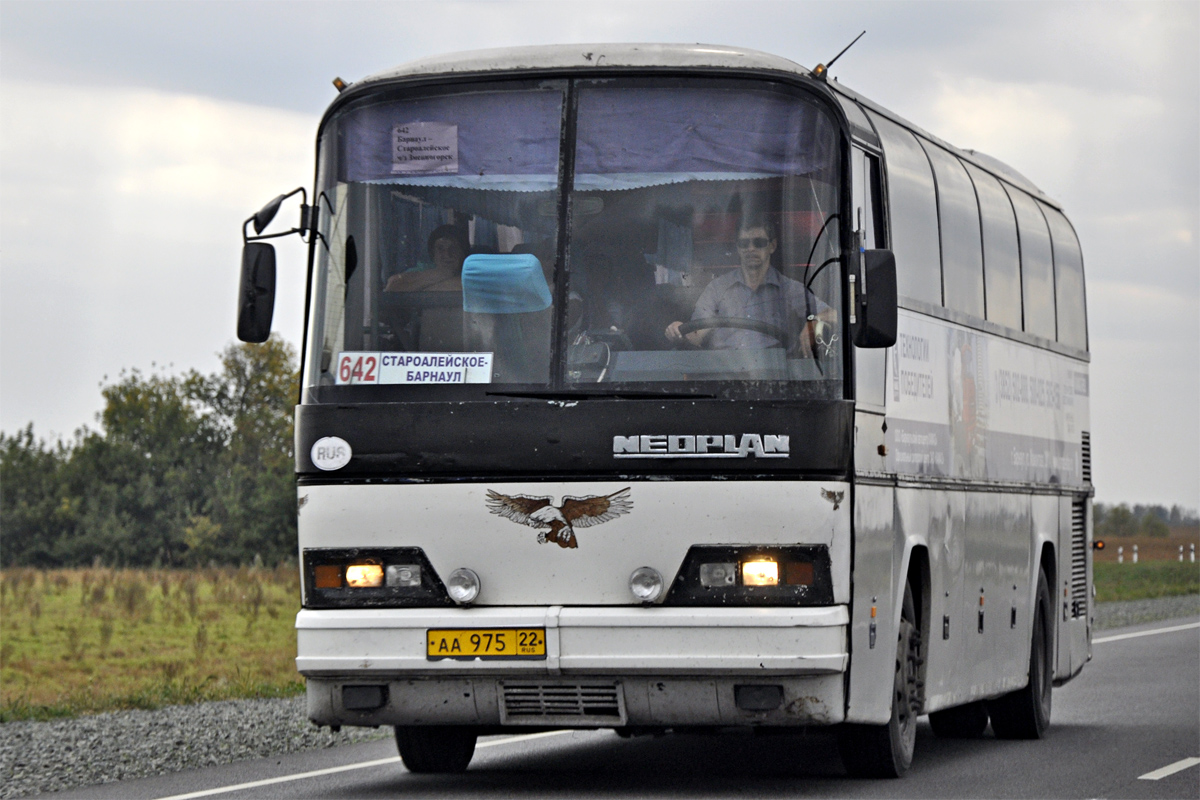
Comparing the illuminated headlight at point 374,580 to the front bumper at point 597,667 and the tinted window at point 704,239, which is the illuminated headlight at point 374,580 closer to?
the front bumper at point 597,667

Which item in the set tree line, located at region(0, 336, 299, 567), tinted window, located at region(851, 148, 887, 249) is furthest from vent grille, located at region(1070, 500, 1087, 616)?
tree line, located at region(0, 336, 299, 567)

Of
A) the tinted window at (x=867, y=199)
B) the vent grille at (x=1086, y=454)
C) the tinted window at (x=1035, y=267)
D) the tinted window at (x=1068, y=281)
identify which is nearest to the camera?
the tinted window at (x=867, y=199)

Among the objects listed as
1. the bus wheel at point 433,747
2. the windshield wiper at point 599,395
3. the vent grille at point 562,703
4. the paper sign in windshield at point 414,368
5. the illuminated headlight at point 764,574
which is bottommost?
the bus wheel at point 433,747

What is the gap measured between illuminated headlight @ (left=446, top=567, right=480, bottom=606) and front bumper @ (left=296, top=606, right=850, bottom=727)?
0.07m

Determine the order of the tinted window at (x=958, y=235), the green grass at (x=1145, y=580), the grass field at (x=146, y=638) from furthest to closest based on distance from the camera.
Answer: the green grass at (x=1145, y=580)
the grass field at (x=146, y=638)
the tinted window at (x=958, y=235)

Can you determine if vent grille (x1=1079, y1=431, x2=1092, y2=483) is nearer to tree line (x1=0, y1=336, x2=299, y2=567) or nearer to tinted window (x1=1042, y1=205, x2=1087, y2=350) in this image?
tinted window (x1=1042, y1=205, x2=1087, y2=350)

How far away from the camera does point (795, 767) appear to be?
11625 mm

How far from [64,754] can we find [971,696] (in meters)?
5.68

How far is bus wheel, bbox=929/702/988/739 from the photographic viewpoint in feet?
48.1

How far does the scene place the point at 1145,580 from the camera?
2053 inches

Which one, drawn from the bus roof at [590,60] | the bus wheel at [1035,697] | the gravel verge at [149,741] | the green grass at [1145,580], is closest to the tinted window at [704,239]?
the bus roof at [590,60]

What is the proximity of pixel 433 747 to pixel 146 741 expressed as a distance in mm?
3205

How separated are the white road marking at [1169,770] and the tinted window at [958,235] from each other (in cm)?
294

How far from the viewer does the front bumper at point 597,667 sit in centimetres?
936
